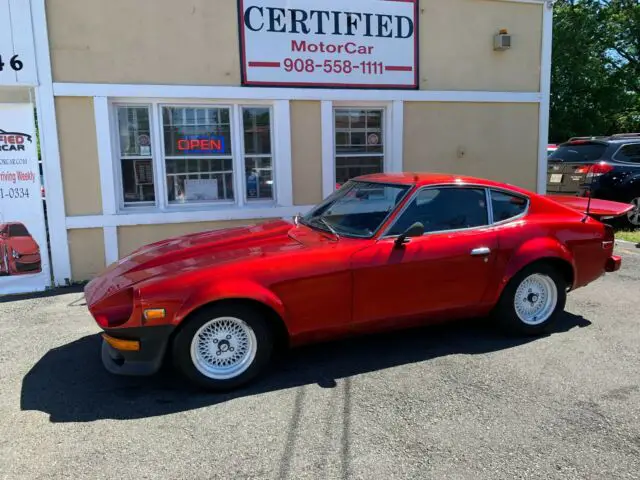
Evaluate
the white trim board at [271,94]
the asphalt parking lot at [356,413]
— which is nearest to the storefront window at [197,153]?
the white trim board at [271,94]

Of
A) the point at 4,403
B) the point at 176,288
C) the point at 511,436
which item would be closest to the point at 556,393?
the point at 511,436

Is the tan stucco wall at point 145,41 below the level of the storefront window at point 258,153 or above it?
above

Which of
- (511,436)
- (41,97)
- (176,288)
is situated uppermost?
(41,97)

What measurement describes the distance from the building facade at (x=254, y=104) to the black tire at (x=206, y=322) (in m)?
3.78

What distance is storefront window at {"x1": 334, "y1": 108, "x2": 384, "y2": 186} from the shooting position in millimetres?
7926

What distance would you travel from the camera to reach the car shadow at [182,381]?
360 cm

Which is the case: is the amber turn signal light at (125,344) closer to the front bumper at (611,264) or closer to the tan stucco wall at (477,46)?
the front bumper at (611,264)

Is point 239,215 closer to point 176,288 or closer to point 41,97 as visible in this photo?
point 41,97

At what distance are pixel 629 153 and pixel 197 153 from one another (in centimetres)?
810

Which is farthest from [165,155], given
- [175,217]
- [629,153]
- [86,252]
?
[629,153]

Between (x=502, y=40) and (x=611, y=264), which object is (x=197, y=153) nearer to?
(x=502, y=40)

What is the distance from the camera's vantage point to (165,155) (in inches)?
282

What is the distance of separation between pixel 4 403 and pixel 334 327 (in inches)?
94.1

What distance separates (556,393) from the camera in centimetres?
366
